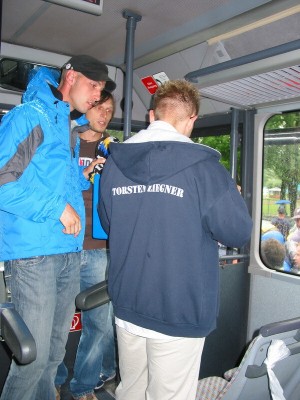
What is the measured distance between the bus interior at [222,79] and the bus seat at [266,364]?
1.18 metres

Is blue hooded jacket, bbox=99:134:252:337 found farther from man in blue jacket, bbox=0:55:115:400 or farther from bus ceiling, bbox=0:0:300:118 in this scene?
bus ceiling, bbox=0:0:300:118

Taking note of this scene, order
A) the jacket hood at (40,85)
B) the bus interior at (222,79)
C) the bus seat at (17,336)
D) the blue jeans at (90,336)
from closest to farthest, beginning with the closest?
the bus seat at (17,336) → the jacket hood at (40,85) → the bus interior at (222,79) → the blue jeans at (90,336)

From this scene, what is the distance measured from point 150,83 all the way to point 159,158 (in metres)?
1.93

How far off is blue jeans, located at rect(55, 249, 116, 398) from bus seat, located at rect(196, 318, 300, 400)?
3.89ft

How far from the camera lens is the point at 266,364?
5.10 feet

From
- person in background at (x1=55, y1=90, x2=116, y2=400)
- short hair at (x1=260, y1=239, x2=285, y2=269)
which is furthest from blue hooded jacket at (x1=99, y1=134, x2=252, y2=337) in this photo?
short hair at (x1=260, y1=239, x2=285, y2=269)

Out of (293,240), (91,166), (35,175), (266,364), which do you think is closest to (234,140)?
(293,240)

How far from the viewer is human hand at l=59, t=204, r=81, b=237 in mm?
1799

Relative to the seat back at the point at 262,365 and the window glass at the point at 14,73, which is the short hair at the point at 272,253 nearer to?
the seat back at the point at 262,365

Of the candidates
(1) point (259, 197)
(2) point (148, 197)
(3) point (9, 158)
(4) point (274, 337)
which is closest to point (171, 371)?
(4) point (274, 337)

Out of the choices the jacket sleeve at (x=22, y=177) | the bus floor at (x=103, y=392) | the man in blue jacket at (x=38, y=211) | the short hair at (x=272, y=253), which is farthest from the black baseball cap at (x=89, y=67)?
the bus floor at (x=103, y=392)

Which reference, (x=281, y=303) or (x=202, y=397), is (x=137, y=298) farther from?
(x=281, y=303)

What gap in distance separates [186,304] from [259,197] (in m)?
1.76

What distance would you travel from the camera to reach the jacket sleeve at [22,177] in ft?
5.49
